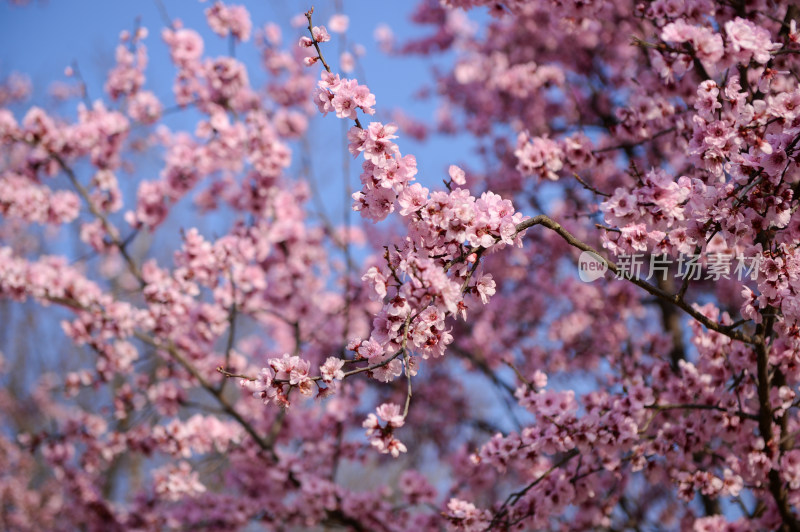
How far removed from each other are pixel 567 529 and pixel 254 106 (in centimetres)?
560

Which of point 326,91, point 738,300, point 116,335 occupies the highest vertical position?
point 738,300

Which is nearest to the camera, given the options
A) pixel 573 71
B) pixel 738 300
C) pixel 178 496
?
pixel 178 496

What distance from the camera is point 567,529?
468 centimetres

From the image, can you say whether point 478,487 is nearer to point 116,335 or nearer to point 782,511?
point 782,511

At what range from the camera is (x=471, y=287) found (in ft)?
8.55

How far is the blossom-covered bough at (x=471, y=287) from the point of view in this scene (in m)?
2.68

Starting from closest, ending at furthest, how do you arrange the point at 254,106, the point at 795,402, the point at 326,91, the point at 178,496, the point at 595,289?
1. the point at 326,91
2. the point at 795,402
3. the point at 178,496
4. the point at 254,106
5. the point at 595,289

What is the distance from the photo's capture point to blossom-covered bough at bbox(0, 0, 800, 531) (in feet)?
8.80

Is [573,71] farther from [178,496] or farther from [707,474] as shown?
[178,496]

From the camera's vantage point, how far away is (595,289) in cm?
809

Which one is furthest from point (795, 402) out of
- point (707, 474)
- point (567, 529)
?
point (567, 529)

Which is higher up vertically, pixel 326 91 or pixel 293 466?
pixel 326 91

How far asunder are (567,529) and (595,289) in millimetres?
4084

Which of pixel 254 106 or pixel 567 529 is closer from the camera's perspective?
pixel 567 529
